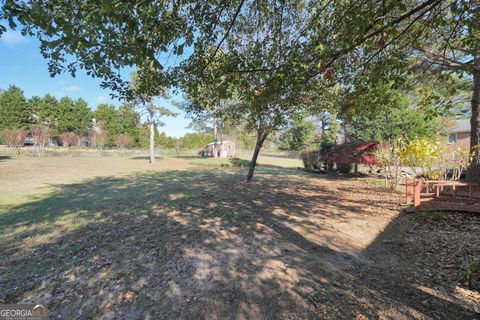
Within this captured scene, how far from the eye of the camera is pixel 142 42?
204 cm

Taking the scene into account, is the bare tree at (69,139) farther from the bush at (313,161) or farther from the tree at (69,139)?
the bush at (313,161)

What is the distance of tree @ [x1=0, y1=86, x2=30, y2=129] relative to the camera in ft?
110

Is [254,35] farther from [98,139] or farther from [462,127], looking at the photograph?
[98,139]

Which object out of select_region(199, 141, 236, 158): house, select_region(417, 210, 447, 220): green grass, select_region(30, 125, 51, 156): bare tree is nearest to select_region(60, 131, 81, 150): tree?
select_region(30, 125, 51, 156): bare tree

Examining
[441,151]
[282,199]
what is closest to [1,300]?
[282,199]

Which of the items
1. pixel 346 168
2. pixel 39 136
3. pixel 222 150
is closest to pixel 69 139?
pixel 39 136

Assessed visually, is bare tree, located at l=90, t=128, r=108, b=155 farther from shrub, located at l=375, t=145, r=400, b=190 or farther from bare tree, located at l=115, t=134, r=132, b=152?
shrub, located at l=375, t=145, r=400, b=190

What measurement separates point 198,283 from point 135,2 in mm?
3013

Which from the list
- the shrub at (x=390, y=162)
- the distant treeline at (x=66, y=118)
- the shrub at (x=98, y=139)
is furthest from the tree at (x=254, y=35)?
the shrub at (x=98, y=139)

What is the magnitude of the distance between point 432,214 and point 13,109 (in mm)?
49509

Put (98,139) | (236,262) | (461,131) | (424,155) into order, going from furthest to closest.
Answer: (98,139)
(461,131)
(424,155)
(236,262)

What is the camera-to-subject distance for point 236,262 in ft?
10.7

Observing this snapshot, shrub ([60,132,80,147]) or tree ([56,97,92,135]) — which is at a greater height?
tree ([56,97,92,135])

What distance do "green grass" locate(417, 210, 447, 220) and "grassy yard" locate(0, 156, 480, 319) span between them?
94 mm
